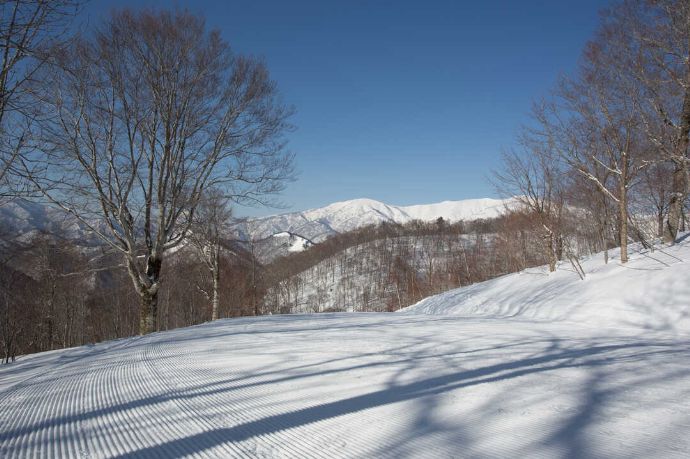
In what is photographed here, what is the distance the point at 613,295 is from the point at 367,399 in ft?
24.9

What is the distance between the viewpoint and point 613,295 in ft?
27.1

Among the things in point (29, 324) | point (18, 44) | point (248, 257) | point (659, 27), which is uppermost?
point (659, 27)

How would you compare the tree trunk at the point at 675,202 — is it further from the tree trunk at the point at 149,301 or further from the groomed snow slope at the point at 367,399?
the tree trunk at the point at 149,301

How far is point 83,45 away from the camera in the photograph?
347 inches

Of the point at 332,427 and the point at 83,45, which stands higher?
the point at 83,45

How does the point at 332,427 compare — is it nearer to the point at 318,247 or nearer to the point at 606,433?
the point at 606,433

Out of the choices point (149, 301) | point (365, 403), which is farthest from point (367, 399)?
point (149, 301)

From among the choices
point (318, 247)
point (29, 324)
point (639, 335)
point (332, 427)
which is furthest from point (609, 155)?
point (318, 247)

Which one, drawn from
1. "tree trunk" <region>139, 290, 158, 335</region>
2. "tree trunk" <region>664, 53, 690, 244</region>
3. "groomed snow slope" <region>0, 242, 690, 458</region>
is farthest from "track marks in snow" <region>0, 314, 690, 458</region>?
"tree trunk" <region>664, 53, 690, 244</region>

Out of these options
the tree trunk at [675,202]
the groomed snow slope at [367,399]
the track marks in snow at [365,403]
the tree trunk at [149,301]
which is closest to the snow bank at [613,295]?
the tree trunk at [675,202]

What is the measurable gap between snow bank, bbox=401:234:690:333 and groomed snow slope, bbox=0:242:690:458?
1.46 m

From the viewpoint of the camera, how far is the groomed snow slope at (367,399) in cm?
227

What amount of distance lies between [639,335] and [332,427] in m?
5.75

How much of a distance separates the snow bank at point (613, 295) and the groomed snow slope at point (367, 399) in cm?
146
